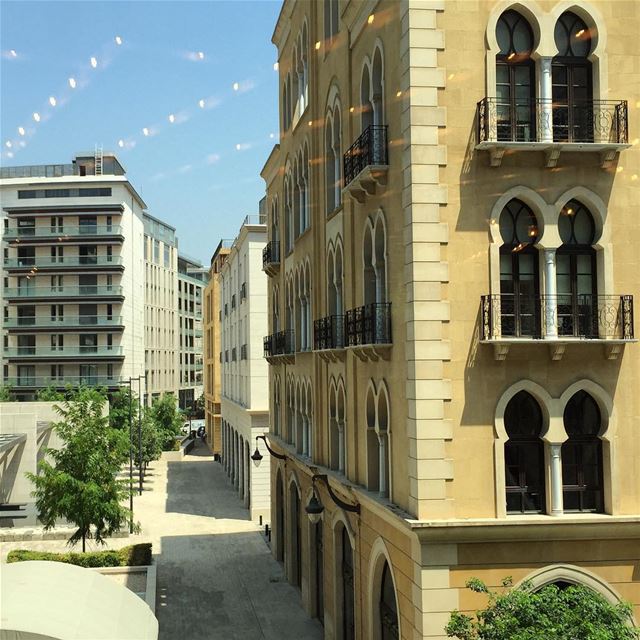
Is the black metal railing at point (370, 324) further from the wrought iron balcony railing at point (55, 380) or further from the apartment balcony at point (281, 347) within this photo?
the wrought iron balcony railing at point (55, 380)

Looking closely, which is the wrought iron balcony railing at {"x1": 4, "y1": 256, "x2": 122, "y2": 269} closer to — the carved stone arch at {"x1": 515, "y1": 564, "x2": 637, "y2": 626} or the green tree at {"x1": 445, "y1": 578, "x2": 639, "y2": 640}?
the carved stone arch at {"x1": 515, "y1": 564, "x2": 637, "y2": 626}

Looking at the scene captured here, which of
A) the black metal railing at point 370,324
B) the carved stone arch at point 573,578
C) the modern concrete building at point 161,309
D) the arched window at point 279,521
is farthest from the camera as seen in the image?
the modern concrete building at point 161,309

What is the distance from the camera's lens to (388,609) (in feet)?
54.0

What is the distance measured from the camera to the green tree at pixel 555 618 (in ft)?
35.5

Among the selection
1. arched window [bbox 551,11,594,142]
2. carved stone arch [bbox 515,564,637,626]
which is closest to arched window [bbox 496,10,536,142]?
arched window [bbox 551,11,594,142]

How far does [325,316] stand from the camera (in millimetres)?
23047

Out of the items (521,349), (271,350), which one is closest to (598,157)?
(521,349)

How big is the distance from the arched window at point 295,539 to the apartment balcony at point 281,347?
4527 mm

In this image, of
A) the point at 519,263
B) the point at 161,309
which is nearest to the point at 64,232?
the point at 161,309

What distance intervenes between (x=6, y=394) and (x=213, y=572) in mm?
45542

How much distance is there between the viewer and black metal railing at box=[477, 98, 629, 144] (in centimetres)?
1422

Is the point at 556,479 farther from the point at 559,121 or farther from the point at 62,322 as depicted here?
the point at 62,322

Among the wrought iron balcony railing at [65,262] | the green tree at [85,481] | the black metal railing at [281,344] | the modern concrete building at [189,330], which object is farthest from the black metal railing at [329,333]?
the modern concrete building at [189,330]

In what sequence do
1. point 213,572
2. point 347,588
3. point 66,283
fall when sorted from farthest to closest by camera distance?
point 66,283 < point 213,572 < point 347,588
